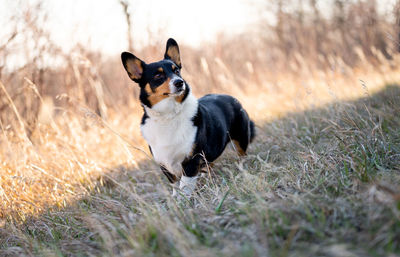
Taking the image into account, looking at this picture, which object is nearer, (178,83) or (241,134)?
(178,83)

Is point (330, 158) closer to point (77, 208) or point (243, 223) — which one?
point (243, 223)

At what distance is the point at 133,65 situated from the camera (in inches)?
135

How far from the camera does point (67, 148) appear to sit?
14.2 ft

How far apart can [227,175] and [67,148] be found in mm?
2180

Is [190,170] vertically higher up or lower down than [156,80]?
lower down

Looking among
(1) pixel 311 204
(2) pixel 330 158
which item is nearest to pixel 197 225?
(1) pixel 311 204

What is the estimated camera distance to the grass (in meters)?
1.70

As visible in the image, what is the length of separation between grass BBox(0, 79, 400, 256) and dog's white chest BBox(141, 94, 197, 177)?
0.38 metres

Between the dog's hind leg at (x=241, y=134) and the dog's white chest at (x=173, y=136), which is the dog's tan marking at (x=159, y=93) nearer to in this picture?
the dog's white chest at (x=173, y=136)

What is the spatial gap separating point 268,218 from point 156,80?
1.92m

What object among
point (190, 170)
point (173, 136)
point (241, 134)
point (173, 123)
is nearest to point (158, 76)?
point (173, 123)

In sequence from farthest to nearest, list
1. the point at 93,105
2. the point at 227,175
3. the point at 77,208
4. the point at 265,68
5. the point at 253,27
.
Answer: the point at 253,27 < the point at 265,68 < the point at 93,105 < the point at 227,175 < the point at 77,208

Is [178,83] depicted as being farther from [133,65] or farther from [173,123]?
[133,65]

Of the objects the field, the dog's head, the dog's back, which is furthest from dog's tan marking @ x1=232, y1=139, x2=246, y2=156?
the dog's head
